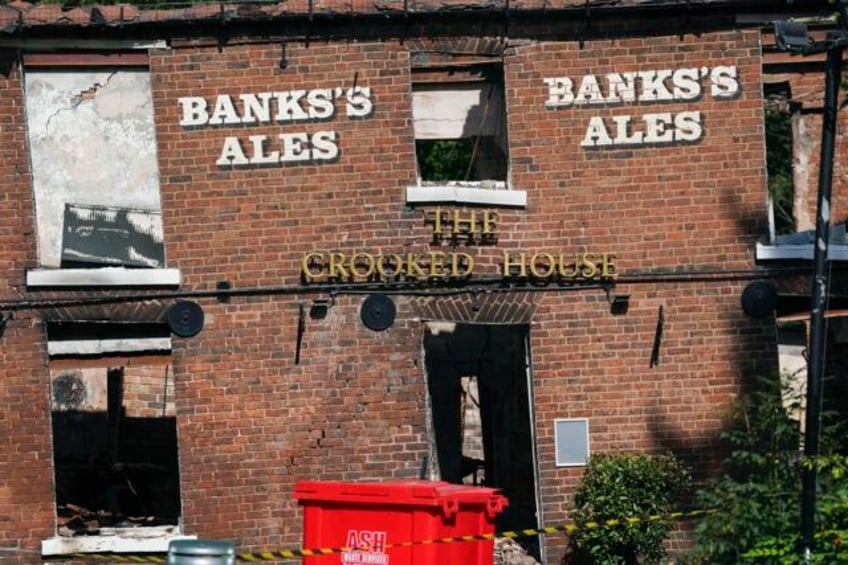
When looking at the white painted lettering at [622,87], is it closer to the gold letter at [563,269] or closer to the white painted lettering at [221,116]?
the gold letter at [563,269]

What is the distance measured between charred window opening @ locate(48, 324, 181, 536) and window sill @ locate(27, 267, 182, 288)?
0.55m

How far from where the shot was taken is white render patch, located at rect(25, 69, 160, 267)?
17.1m

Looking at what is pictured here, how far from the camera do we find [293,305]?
16.9 metres

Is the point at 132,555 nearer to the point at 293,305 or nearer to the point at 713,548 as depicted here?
the point at 293,305

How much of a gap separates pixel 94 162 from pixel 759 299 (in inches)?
266

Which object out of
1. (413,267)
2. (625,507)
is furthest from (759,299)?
(413,267)

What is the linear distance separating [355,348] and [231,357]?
4.01ft

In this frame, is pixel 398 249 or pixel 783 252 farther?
pixel 783 252

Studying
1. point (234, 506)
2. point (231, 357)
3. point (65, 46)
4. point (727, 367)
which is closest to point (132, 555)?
point (234, 506)

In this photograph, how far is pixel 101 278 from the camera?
16.9 metres

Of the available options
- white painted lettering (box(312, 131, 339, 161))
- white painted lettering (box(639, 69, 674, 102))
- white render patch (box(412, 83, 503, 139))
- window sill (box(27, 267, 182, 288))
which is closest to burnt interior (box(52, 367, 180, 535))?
window sill (box(27, 267, 182, 288))

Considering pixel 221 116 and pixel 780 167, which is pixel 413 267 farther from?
pixel 780 167

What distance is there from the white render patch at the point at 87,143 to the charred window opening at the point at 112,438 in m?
1.25

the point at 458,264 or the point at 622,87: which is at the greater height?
the point at 622,87
